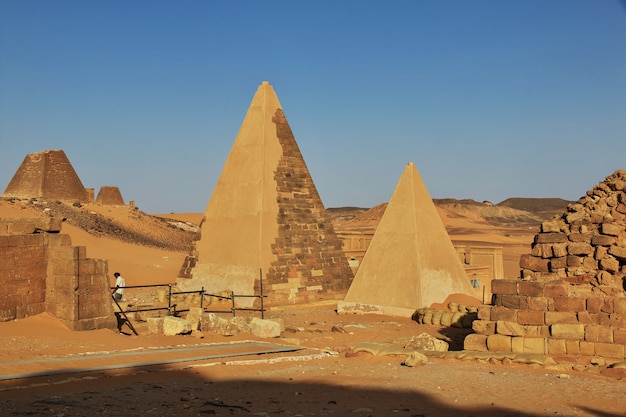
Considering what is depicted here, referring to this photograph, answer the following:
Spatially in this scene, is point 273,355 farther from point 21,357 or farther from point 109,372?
point 21,357

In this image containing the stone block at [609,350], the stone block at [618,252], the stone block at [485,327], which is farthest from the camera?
the stone block at [485,327]

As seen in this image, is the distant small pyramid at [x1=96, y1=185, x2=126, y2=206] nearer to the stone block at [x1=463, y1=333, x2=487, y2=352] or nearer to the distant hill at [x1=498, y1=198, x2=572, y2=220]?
the stone block at [x1=463, y1=333, x2=487, y2=352]

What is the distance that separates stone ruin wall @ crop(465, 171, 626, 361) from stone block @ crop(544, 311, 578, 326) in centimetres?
1

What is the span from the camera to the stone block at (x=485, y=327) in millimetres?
9335

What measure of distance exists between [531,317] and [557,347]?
512mm

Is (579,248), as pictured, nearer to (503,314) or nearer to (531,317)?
(531,317)

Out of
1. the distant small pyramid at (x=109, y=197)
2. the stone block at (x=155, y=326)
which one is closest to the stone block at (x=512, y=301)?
the stone block at (x=155, y=326)

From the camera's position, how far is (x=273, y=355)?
9.82m

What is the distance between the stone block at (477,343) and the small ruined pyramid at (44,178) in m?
30.8

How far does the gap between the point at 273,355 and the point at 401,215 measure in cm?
708

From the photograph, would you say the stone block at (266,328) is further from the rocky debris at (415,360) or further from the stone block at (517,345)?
the stone block at (517,345)

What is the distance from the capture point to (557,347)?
877cm

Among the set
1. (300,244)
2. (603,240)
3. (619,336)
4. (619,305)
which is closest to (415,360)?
(619,336)

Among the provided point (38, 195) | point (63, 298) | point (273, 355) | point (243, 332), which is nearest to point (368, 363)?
point (273, 355)
